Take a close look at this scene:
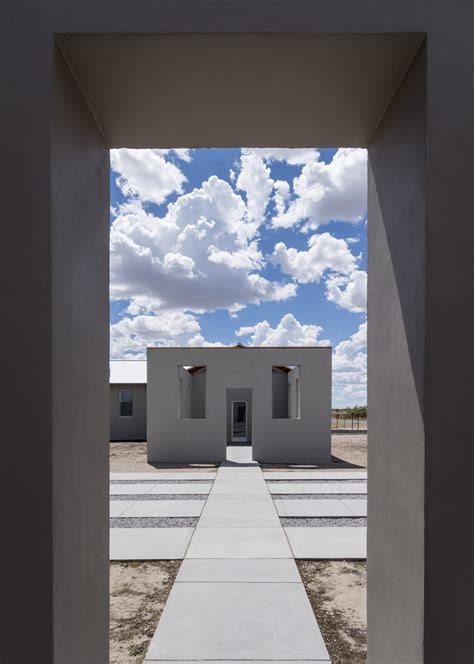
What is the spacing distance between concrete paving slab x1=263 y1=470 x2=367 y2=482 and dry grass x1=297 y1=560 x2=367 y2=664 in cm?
643

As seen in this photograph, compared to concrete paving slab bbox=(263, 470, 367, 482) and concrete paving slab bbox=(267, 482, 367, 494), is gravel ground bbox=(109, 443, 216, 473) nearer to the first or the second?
concrete paving slab bbox=(263, 470, 367, 482)

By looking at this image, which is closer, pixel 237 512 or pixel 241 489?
pixel 237 512

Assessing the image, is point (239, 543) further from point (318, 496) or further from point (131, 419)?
point (131, 419)

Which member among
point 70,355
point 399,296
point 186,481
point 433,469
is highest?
point 399,296

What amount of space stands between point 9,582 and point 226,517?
6436 millimetres

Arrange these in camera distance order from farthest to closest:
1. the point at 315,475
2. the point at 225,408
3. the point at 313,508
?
the point at 225,408 < the point at 315,475 < the point at 313,508

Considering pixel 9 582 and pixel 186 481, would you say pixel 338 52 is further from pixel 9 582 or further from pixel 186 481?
pixel 186 481

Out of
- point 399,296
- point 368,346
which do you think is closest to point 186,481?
point 368,346

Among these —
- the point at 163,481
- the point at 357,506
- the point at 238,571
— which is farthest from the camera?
the point at 163,481

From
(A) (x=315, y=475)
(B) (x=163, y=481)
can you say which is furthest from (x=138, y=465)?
(A) (x=315, y=475)

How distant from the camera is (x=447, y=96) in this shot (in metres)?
2.26

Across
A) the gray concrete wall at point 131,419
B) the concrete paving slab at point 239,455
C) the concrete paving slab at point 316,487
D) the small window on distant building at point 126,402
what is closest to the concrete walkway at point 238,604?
the concrete paving slab at point 316,487

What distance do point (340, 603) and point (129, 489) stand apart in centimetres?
709

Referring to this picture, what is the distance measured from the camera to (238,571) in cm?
562
